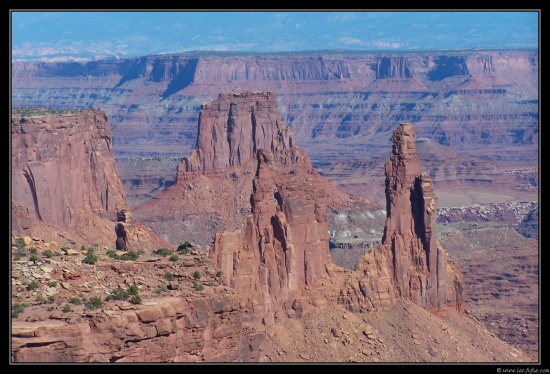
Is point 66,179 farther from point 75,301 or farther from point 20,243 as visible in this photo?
point 75,301

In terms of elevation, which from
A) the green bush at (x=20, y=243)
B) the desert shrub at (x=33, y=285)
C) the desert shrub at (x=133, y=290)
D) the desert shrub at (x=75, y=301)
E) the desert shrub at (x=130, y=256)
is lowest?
the desert shrub at (x=75, y=301)

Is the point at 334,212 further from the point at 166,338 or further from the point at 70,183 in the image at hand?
the point at 166,338

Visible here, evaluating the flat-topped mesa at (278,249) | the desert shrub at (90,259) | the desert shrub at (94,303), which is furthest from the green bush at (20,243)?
the flat-topped mesa at (278,249)

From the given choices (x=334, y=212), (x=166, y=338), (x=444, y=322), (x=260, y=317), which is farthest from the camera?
(x=334, y=212)

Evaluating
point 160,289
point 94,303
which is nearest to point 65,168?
point 160,289

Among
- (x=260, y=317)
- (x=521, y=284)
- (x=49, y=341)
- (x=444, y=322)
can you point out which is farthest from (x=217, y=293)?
(x=521, y=284)

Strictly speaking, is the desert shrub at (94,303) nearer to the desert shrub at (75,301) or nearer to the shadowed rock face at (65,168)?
the desert shrub at (75,301)
